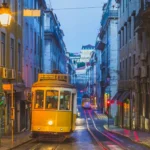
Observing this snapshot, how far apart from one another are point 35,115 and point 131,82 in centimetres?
1965

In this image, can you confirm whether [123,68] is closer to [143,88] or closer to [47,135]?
[143,88]

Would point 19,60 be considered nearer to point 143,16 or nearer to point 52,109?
point 143,16

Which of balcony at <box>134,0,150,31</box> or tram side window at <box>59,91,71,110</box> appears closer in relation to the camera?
tram side window at <box>59,91,71,110</box>

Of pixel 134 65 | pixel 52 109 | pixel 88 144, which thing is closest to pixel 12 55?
pixel 52 109

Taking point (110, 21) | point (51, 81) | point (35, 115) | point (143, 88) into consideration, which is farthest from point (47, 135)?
point (110, 21)

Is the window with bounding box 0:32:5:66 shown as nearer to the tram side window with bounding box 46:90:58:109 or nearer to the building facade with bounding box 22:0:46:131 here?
the building facade with bounding box 22:0:46:131

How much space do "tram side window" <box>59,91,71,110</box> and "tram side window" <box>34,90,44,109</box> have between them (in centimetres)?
98

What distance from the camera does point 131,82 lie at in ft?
141

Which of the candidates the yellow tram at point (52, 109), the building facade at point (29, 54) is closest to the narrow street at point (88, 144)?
the yellow tram at point (52, 109)

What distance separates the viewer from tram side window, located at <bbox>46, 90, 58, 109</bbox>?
24.6 metres

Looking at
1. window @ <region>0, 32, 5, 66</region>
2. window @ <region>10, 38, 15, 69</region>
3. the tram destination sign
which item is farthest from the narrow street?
window @ <region>10, 38, 15, 69</region>

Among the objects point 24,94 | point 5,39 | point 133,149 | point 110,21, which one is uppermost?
point 110,21

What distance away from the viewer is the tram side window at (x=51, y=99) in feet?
80.8

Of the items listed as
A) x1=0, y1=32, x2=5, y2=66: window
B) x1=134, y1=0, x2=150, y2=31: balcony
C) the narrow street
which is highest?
x1=134, y1=0, x2=150, y2=31: balcony
